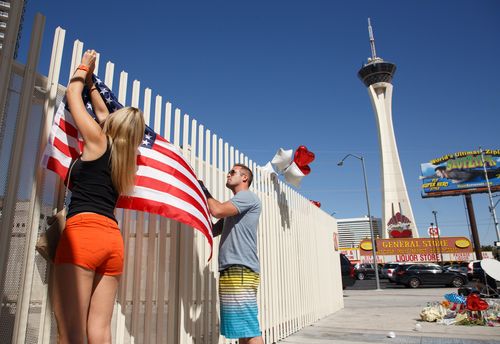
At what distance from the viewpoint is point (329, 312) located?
9117 mm

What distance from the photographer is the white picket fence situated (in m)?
2.28

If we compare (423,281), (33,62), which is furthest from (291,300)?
(423,281)

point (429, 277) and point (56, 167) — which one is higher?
point (56, 167)

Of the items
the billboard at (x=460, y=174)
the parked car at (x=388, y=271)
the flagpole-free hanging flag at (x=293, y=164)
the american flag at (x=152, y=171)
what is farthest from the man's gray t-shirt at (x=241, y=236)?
the billboard at (x=460, y=174)

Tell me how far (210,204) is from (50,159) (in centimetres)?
143

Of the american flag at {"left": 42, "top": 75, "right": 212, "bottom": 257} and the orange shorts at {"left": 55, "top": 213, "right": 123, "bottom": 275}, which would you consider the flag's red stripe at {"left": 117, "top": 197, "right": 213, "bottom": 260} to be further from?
the orange shorts at {"left": 55, "top": 213, "right": 123, "bottom": 275}

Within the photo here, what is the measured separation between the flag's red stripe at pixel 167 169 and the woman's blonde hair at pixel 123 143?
616mm

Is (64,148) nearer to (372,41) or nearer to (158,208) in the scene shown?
(158,208)

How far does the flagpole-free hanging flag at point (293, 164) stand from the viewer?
6496 mm

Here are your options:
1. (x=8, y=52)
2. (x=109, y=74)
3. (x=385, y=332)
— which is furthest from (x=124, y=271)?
(x=385, y=332)

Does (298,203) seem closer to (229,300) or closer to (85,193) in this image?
(229,300)

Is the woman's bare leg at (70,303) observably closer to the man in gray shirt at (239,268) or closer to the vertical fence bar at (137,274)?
the vertical fence bar at (137,274)

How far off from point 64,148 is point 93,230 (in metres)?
0.83

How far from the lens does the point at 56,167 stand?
2.38 m
